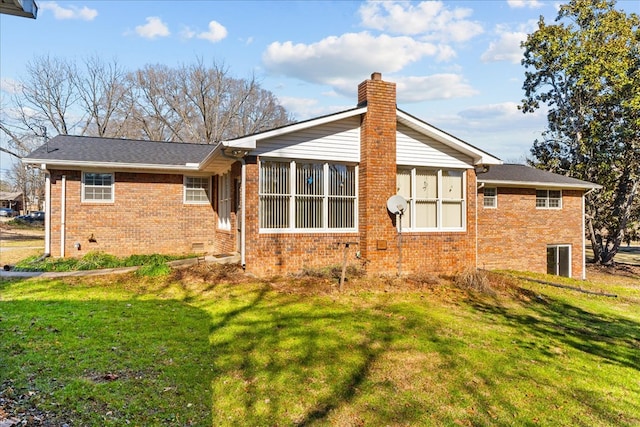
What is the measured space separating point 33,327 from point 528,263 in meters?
17.0

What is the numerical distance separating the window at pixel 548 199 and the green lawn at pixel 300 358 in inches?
348

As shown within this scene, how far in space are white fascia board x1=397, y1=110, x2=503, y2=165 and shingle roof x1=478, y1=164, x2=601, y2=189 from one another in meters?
3.37

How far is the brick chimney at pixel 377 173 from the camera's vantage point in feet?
35.8

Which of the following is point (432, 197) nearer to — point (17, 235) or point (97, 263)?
point (97, 263)

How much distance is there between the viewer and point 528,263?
16.9m

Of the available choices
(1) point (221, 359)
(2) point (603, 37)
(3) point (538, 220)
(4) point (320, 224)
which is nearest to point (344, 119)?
(4) point (320, 224)

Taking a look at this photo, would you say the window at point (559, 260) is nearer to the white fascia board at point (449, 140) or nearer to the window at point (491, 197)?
the window at point (491, 197)

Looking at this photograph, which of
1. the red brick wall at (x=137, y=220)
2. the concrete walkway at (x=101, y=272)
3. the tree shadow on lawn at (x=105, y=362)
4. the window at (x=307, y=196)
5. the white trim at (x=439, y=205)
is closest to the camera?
the tree shadow on lawn at (x=105, y=362)

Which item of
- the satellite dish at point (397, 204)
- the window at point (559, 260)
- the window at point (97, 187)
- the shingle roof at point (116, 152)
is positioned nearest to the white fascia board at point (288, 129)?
the satellite dish at point (397, 204)

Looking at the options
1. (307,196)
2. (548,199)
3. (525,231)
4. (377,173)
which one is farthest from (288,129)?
(548,199)

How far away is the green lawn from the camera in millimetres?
4199

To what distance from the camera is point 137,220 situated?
13586 millimetres

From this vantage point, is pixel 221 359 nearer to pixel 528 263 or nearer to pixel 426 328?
pixel 426 328

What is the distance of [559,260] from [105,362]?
1861 cm
